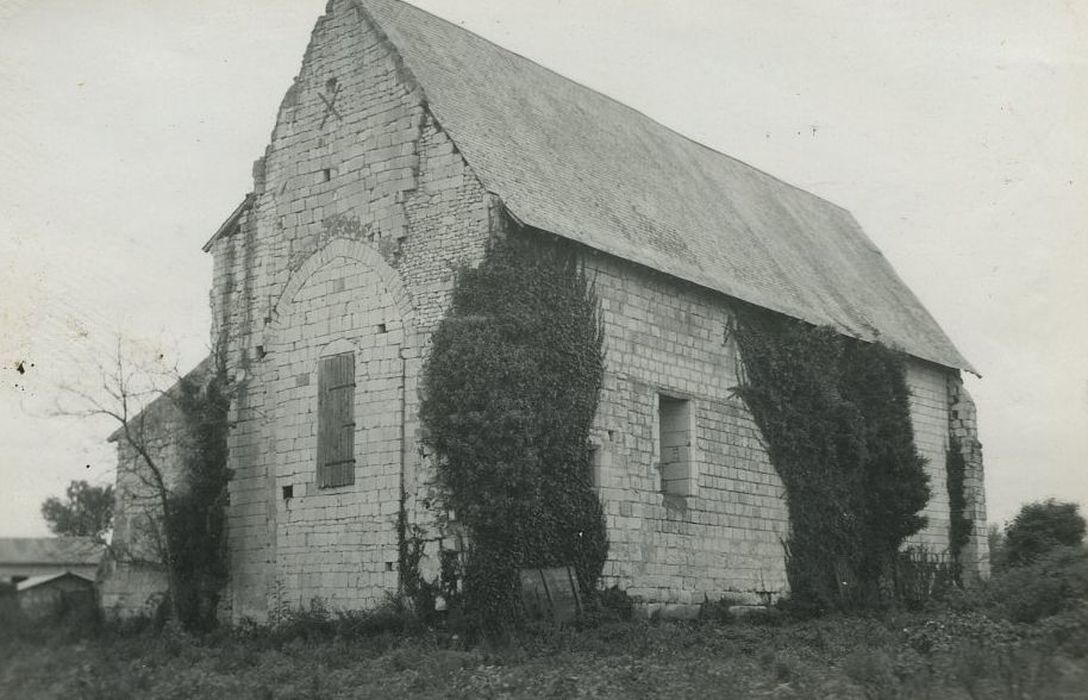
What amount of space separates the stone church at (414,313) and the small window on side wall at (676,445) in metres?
0.04

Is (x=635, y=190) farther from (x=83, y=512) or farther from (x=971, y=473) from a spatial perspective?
(x=83, y=512)

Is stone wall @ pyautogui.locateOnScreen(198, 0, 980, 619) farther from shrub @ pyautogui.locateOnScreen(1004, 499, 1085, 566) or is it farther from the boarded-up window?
shrub @ pyautogui.locateOnScreen(1004, 499, 1085, 566)

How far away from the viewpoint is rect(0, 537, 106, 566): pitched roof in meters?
10.9

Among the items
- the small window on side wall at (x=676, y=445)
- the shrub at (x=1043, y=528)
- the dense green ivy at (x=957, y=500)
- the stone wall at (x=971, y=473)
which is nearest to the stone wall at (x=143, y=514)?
the small window on side wall at (x=676, y=445)

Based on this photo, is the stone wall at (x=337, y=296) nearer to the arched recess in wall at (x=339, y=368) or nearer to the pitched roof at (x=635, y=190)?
the arched recess in wall at (x=339, y=368)

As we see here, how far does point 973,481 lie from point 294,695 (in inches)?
780

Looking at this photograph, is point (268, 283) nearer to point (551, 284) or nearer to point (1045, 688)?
point (551, 284)

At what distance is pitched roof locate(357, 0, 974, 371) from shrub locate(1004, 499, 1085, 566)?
3818mm

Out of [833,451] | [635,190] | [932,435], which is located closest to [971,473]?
[932,435]

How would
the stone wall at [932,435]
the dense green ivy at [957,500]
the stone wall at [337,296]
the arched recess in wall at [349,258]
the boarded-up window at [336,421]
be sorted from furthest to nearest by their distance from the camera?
the dense green ivy at [957,500] < the stone wall at [932,435] < the boarded-up window at [336,421] < the arched recess in wall at [349,258] < the stone wall at [337,296]

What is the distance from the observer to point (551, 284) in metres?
18.1

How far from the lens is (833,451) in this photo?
23.3 m

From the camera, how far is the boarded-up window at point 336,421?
18562 millimetres

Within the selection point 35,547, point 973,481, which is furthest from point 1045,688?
point 973,481
